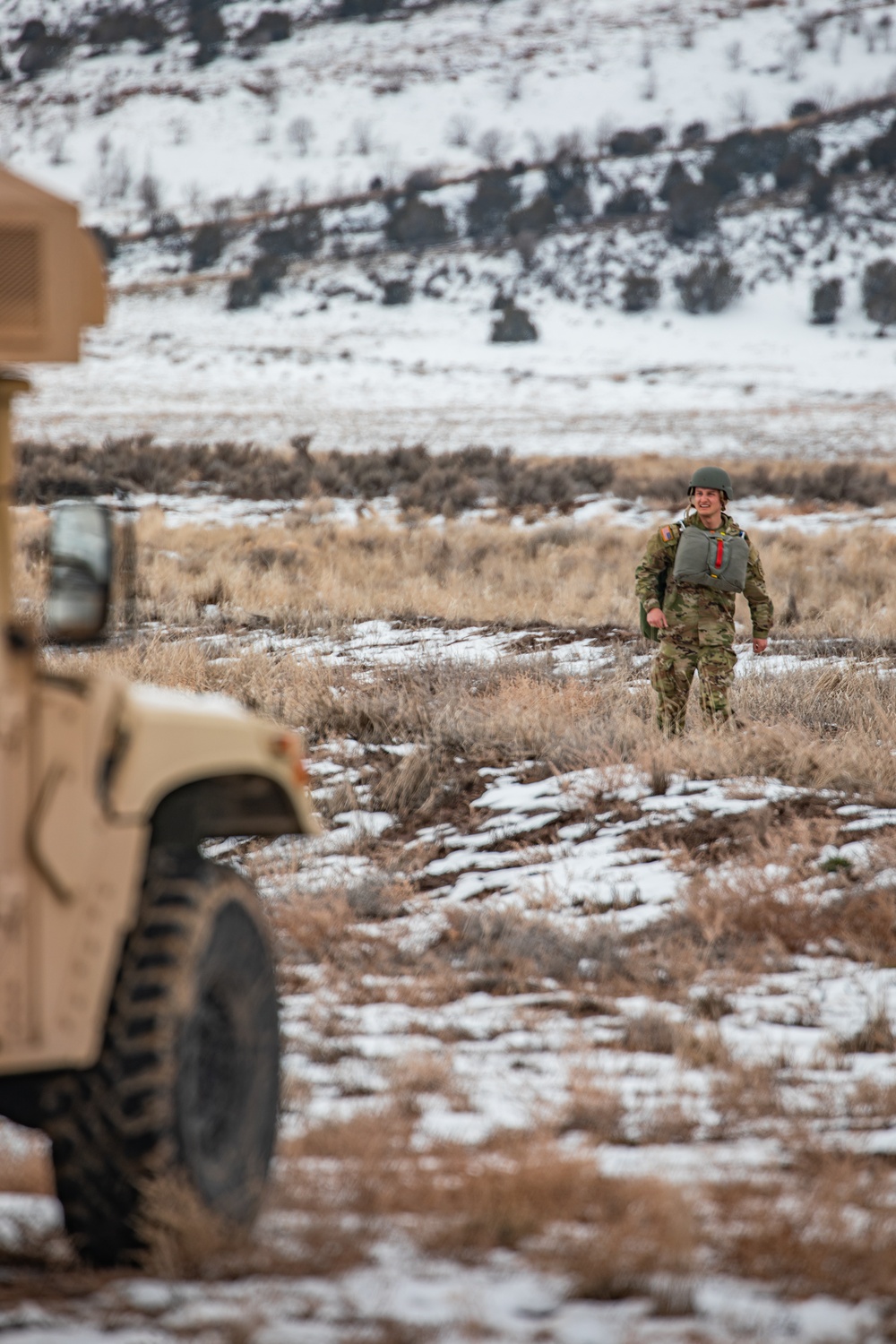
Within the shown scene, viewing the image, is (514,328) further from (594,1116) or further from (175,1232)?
(175,1232)

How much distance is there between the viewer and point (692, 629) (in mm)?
7547

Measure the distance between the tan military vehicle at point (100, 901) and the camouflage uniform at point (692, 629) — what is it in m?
4.93

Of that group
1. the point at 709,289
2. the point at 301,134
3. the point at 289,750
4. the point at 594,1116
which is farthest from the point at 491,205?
the point at 289,750

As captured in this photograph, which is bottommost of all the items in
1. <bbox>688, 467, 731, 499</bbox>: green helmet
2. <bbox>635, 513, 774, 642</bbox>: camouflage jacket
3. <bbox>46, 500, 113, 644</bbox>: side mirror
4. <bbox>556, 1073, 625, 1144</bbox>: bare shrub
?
<bbox>556, 1073, 625, 1144</bbox>: bare shrub

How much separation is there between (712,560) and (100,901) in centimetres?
546

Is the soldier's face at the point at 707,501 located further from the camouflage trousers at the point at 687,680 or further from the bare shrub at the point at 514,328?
the bare shrub at the point at 514,328

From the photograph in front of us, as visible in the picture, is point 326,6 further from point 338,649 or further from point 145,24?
point 338,649

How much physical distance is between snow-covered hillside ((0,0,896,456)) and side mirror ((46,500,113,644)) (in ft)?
90.7

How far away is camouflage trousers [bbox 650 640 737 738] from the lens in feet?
24.6

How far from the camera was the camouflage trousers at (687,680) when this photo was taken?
7.50m

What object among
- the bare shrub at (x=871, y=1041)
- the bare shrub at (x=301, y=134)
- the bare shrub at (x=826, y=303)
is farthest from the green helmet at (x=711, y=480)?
the bare shrub at (x=301, y=134)

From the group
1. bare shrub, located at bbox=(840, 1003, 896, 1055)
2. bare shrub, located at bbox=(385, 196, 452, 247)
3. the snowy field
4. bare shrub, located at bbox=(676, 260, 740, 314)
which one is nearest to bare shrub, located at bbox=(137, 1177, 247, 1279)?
the snowy field

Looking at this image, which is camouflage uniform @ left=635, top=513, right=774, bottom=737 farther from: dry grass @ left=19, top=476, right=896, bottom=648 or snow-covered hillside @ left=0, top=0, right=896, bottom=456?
snow-covered hillside @ left=0, top=0, right=896, bottom=456

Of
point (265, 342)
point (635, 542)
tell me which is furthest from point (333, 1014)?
point (265, 342)
